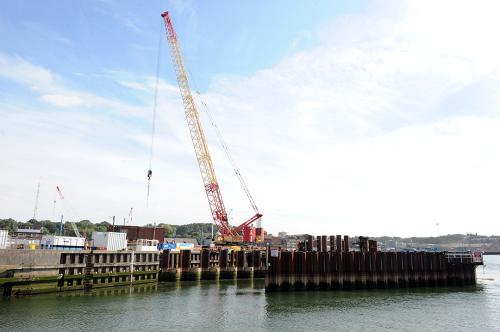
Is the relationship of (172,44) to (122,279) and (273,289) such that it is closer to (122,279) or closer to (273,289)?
(122,279)

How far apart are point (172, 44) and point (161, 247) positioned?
4739 centimetres

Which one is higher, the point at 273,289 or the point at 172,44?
the point at 172,44

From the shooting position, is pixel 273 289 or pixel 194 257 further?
pixel 194 257

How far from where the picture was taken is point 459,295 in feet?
174

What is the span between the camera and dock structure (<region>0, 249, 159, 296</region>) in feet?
137

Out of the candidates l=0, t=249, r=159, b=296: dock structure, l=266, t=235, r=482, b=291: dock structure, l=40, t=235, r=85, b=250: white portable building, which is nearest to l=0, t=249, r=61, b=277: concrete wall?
l=0, t=249, r=159, b=296: dock structure

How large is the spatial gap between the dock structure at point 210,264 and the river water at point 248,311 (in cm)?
1199

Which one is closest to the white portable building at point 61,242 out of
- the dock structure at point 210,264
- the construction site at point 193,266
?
the construction site at point 193,266

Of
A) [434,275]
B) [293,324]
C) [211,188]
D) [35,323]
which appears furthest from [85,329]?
[211,188]

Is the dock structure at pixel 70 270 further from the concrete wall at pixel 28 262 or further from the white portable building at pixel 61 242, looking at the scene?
the white portable building at pixel 61 242

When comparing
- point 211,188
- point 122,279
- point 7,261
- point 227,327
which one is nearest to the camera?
point 227,327

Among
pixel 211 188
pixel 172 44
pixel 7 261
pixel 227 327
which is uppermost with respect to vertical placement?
pixel 172 44

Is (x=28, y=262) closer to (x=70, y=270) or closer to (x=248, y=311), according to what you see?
(x=70, y=270)

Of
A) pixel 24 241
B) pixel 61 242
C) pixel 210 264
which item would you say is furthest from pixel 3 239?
pixel 210 264
